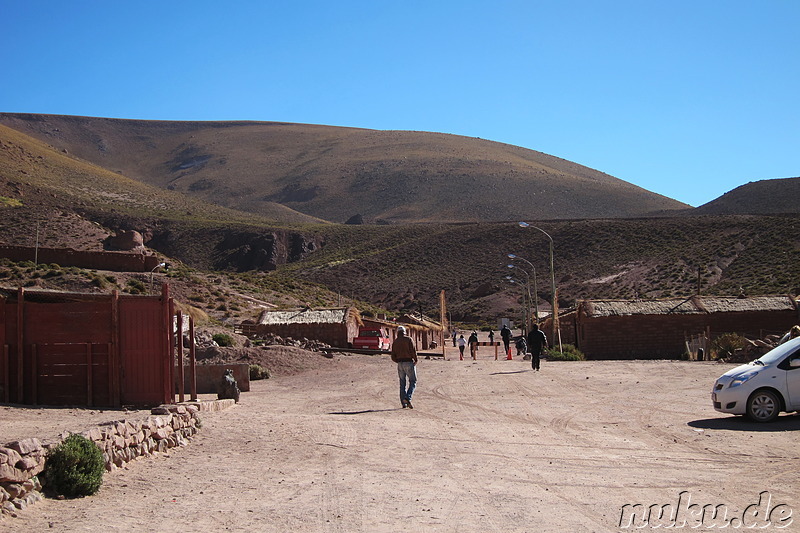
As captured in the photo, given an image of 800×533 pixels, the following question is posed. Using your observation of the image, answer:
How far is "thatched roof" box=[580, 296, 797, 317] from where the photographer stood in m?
40.2

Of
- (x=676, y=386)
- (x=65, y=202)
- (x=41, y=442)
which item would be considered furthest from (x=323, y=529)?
(x=65, y=202)

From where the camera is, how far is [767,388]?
46.0 feet

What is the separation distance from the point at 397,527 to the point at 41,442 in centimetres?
388

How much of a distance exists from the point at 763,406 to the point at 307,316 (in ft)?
105

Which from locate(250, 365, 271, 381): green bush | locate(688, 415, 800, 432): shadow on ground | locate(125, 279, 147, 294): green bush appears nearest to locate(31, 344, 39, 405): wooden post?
locate(250, 365, 271, 381): green bush

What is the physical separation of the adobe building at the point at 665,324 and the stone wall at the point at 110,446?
29.1 m

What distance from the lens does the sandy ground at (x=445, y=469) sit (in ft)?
26.1

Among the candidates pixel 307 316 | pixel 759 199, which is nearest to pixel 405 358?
pixel 307 316

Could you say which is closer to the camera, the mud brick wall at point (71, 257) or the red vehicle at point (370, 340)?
the red vehicle at point (370, 340)

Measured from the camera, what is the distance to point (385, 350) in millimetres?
41844

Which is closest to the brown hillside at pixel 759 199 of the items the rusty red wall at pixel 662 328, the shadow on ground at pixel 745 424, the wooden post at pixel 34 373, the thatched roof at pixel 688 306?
the thatched roof at pixel 688 306

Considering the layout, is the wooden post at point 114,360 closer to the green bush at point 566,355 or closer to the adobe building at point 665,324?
the green bush at point 566,355

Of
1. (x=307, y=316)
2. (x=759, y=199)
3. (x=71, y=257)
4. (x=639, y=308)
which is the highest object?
(x=759, y=199)

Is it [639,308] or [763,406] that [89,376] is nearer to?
[763,406]
